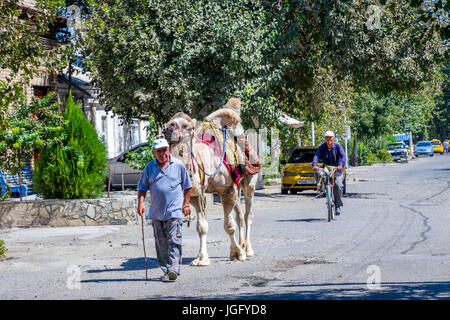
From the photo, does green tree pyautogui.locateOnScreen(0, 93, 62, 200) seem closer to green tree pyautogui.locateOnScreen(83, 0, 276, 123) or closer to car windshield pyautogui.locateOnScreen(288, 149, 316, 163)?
green tree pyautogui.locateOnScreen(83, 0, 276, 123)

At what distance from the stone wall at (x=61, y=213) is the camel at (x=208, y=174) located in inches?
226

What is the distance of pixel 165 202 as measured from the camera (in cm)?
921

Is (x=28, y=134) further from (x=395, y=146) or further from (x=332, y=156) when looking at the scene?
(x=395, y=146)

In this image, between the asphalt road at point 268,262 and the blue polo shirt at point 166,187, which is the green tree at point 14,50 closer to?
the asphalt road at point 268,262

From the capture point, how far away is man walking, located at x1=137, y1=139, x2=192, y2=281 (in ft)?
30.0

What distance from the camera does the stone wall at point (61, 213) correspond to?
54.5 ft

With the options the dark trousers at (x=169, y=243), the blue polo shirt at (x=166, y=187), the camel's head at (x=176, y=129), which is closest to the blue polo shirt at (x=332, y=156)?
the camel's head at (x=176, y=129)

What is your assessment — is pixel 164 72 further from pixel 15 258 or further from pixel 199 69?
pixel 15 258

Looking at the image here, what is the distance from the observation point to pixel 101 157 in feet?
56.7

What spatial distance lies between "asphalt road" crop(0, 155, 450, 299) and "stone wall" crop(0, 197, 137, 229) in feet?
2.01

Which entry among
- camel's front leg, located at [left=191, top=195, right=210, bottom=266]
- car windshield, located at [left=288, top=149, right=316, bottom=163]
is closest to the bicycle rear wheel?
camel's front leg, located at [left=191, top=195, right=210, bottom=266]

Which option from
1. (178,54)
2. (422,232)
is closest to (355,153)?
(178,54)

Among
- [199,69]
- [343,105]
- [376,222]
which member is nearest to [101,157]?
[199,69]
